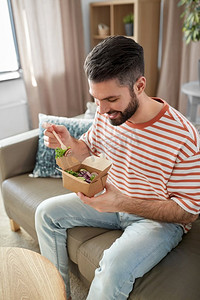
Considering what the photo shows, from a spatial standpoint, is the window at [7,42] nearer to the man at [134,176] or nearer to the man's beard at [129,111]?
the man at [134,176]

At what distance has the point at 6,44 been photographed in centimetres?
277

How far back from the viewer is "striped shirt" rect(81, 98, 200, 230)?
987mm

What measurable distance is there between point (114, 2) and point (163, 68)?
2.73 feet

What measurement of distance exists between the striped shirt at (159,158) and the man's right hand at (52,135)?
0.61ft

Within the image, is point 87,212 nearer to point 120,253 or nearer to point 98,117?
point 120,253

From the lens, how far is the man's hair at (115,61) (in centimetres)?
94

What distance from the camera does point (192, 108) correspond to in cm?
225

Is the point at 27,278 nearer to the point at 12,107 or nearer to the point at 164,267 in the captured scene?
the point at 164,267

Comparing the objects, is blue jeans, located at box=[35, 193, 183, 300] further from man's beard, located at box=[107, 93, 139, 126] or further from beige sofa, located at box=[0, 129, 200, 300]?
man's beard, located at box=[107, 93, 139, 126]

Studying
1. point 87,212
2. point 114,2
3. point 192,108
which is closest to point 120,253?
point 87,212

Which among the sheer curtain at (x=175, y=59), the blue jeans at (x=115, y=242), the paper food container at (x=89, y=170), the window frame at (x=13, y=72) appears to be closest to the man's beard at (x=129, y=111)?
the paper food container at (x=89, y=170)

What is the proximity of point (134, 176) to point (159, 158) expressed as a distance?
5.4 inches

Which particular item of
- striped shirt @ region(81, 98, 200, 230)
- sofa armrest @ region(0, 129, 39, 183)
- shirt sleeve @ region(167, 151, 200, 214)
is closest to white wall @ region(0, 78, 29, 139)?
sofa armrest @ region(0, 129, 39, 183)

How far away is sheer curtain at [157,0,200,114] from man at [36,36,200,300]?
187 cm
